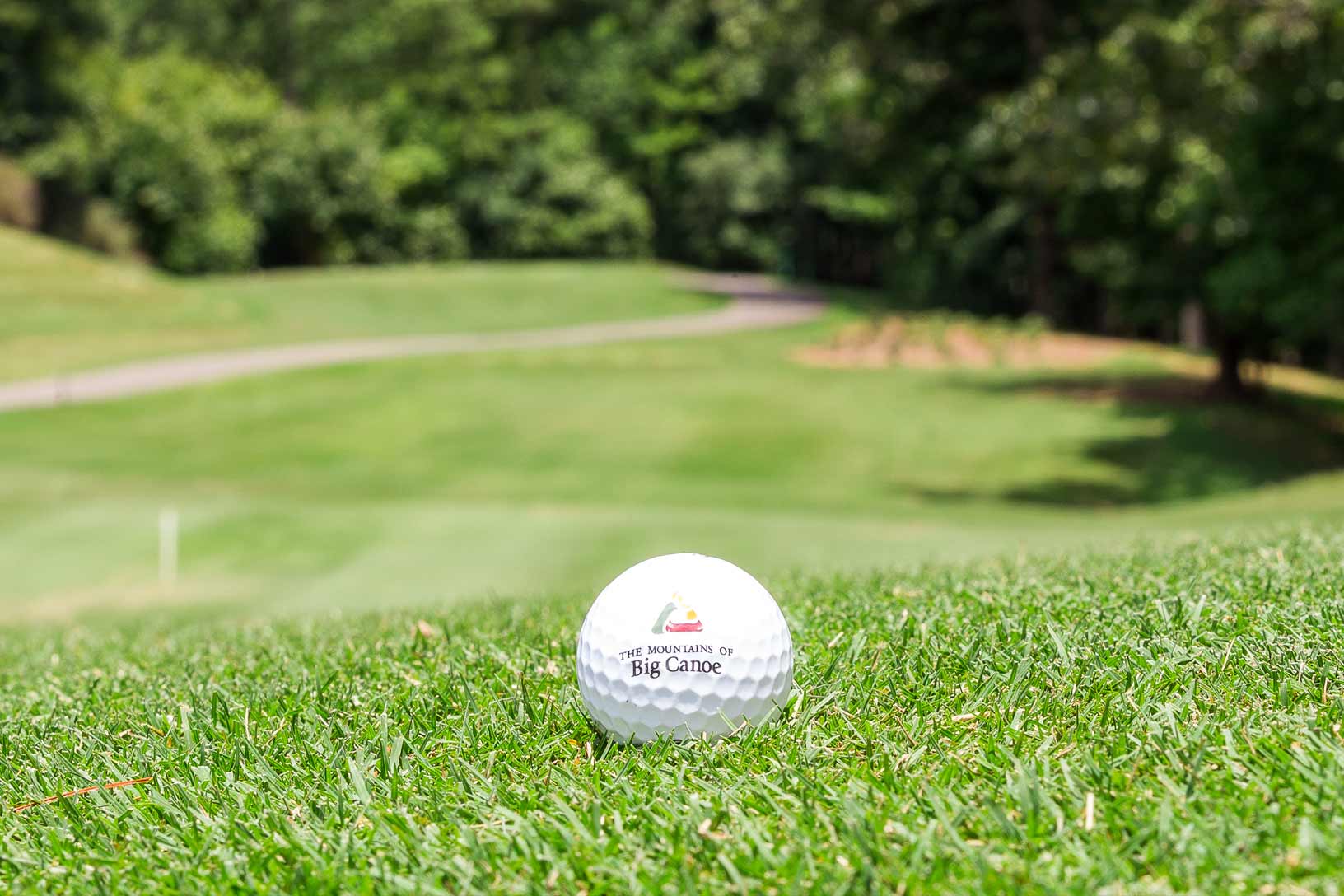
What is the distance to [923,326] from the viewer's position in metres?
33.2

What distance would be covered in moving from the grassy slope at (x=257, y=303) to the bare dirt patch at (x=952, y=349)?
15047mm

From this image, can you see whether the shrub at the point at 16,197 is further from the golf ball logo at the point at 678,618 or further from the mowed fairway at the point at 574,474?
the golf ball logo at the point at 678,618

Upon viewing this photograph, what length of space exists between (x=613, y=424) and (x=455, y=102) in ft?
152

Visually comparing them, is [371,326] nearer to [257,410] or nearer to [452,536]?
[257,410]

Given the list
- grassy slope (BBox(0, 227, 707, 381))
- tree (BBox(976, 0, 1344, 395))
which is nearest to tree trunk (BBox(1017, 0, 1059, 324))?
tree (BBox(976, 0, 1344, 395))

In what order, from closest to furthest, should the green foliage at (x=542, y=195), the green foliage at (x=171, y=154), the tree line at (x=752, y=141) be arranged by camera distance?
1. the tree line at (x=752, y=141)
2. the green foliage at (x=171, y=154)
3. the green foliage at (x=542, y=195)

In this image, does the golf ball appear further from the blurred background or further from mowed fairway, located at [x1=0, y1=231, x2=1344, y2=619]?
mowed fairway, located at [x1=0, y1=231, x2=1344, y2=619]

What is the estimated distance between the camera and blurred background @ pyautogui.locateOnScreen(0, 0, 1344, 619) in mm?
13906

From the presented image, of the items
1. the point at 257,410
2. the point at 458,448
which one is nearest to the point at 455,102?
the point at 257,410

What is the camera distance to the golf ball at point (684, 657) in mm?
3088

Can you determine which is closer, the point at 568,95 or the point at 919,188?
the point at 919,188

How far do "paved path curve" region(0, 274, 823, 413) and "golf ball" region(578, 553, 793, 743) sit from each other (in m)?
26.4

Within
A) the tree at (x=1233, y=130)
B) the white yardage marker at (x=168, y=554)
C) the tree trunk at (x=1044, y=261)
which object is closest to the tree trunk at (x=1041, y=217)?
the tree trunk at (x=1044, y=261)

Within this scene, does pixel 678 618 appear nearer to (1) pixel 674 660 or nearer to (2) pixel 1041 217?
(1) pixel 674 660
